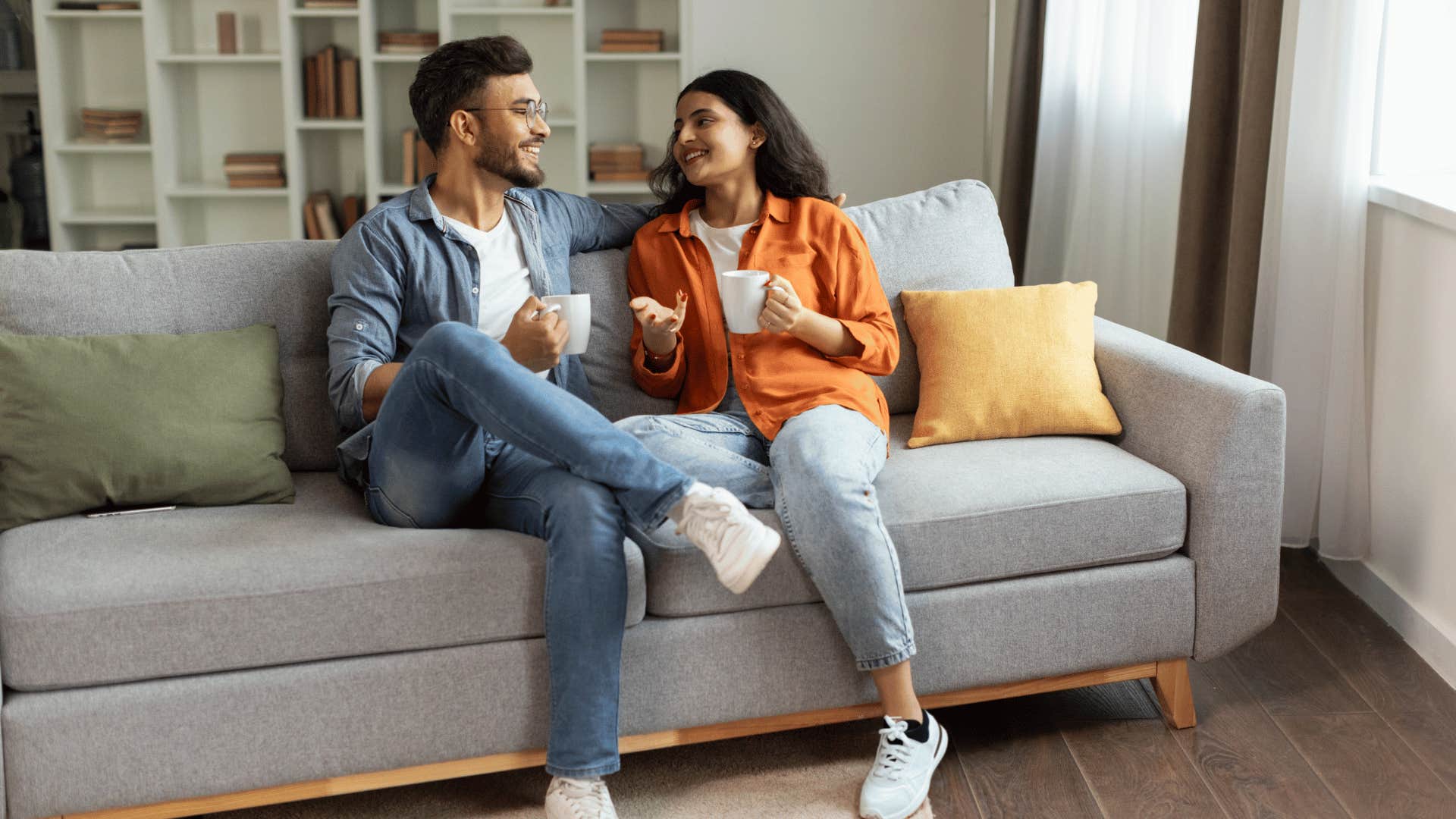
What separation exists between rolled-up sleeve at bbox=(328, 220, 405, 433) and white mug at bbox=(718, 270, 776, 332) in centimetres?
56

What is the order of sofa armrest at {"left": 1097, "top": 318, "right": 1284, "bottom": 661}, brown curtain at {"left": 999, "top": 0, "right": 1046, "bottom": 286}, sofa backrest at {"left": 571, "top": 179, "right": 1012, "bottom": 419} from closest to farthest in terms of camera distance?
1. sofa armrest at {"left": 1097, "top": 318, "right": 1284, "bottom": 661}
2. sofa backrest at {"left": 571, "top": 179, "right": 1012, "bottom": 419}
3. brown curtain at {"left": 999, "top": 0, "right": 1046, "bottom": 286}

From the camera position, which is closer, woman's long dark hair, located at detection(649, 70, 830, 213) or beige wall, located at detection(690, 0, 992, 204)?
woman's long dark hair, located at detection(649, 70, 830, 213)

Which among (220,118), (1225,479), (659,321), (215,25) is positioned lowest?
(1225,479)

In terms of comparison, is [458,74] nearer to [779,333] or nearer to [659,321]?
[659,321]

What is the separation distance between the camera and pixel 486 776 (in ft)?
6.73

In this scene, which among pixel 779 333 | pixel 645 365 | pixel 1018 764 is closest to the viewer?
pixel 1018 764

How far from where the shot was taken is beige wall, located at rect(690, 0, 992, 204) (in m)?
4.85

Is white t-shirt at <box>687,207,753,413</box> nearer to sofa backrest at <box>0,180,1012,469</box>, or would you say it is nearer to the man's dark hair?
sofa backrest at <box>0,180,1012,469</box>

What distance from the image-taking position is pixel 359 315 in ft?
6.89

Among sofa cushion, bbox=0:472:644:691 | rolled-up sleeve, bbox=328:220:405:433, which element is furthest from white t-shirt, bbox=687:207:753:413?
sofa cushion, bbox=0:472:644:691

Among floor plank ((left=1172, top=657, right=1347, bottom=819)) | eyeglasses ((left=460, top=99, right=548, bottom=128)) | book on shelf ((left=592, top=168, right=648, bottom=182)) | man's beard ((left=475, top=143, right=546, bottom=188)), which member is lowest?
floor plank ((left=1172, top=657, right=1347, bottom=819))

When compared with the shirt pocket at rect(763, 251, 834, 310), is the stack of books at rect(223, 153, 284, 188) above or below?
above

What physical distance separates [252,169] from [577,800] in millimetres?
Answer: 3709

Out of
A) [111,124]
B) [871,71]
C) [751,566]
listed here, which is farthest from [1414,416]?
[111,124]
